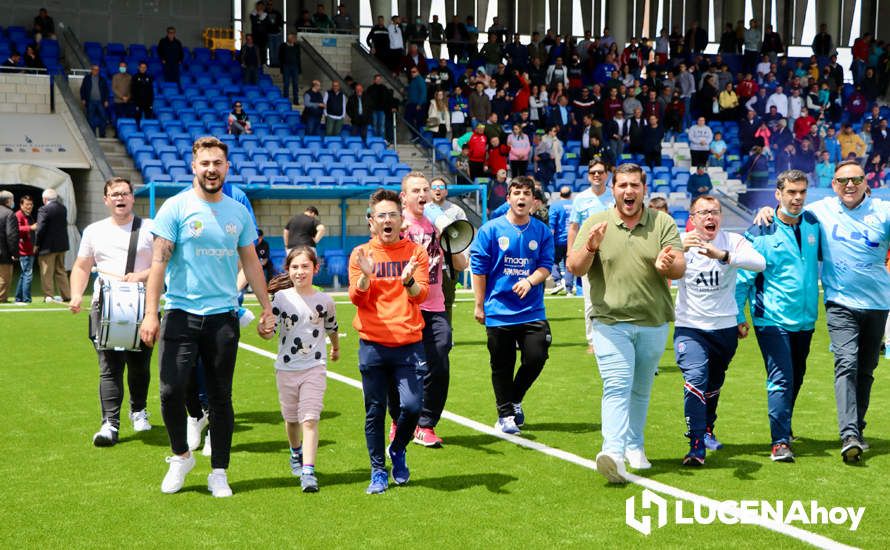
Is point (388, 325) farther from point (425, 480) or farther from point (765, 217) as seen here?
point (765, 217)

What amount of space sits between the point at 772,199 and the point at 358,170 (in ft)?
33.6

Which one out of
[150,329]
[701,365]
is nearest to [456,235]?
[701,365]

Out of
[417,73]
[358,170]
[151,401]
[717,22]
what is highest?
[717,22]

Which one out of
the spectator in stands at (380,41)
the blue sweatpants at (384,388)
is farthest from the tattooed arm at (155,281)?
the spectator in stands at (380,41)

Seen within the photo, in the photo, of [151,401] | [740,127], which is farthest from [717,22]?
[151,401]

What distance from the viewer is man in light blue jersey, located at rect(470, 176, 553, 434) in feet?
25.3

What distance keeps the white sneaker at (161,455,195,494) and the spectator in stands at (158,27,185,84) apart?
881 inches

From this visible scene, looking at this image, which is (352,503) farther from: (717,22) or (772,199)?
(717,22)

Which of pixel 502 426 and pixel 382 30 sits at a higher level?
pixel 382 30

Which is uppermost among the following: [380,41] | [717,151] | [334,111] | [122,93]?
[380,41]

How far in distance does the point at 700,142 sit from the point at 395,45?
8771 mm

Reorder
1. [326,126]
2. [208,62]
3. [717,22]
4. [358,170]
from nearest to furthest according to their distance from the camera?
[358,170], [326,126], [208,62], [717,22]

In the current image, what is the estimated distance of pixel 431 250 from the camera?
7598 millimetres

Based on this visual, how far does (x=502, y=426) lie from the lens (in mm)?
7969
